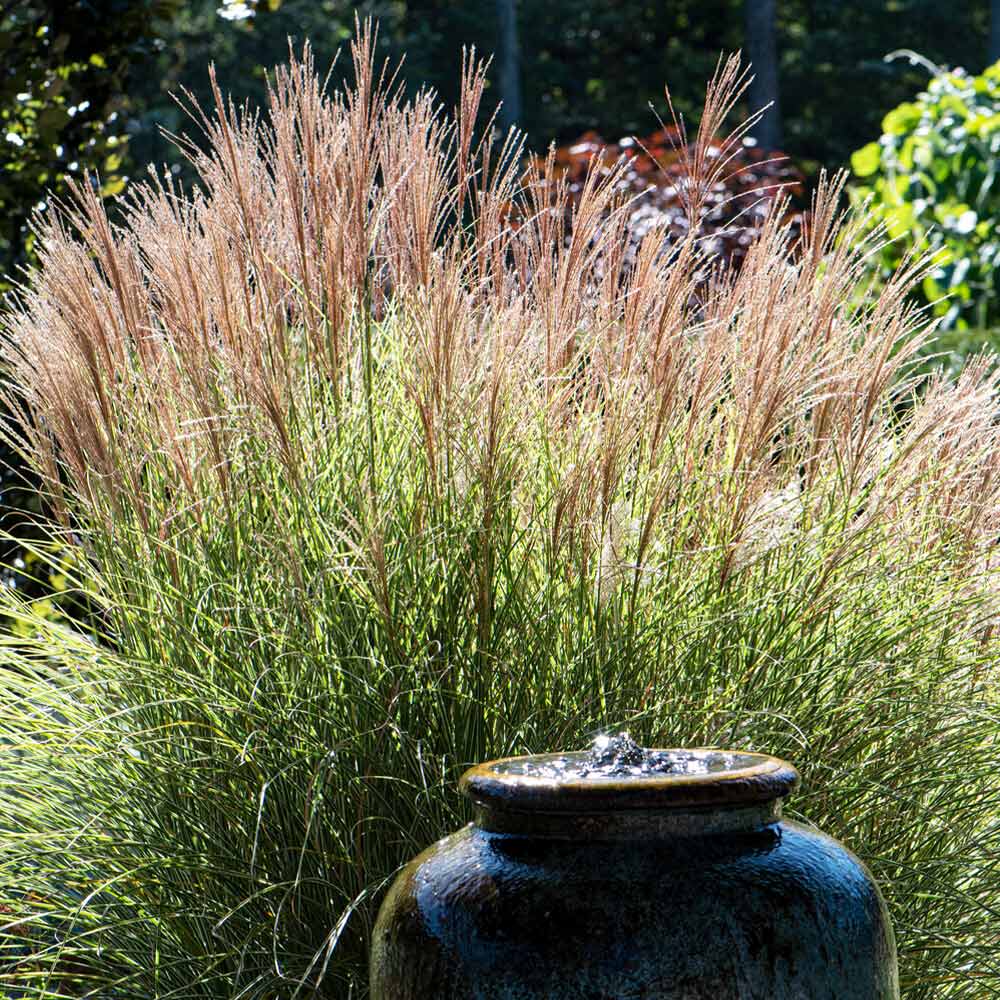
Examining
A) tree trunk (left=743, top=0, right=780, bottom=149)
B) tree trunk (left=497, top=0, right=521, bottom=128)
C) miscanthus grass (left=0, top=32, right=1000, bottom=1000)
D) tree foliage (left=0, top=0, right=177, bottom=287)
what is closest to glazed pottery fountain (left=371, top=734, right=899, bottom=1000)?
miscanthus grass (left=0, top=32, right=1000, bottom=1000)

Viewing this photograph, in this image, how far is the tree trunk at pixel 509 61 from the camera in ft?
68.5

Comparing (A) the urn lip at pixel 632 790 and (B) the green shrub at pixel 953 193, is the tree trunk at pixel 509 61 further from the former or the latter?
(A) the urn lip at pixel 632 790

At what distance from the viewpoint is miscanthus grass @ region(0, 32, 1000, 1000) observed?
2.30 meters

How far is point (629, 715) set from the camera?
93.5 inches

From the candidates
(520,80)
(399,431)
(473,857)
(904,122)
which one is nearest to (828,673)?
(399,431)

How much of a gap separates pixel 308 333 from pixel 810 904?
1.35 m

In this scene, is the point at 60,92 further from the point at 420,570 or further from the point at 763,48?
the point at 763,48

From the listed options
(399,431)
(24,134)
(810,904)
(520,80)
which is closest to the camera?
(810,904)

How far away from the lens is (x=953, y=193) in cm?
690

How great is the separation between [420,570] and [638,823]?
3.10ft

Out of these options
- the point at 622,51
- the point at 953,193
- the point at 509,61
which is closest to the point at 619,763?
the point at 953,193

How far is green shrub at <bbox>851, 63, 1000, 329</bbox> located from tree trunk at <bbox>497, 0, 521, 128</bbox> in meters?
13.7

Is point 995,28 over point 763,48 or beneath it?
beneath

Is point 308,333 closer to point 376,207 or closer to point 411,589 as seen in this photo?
point 376,207
